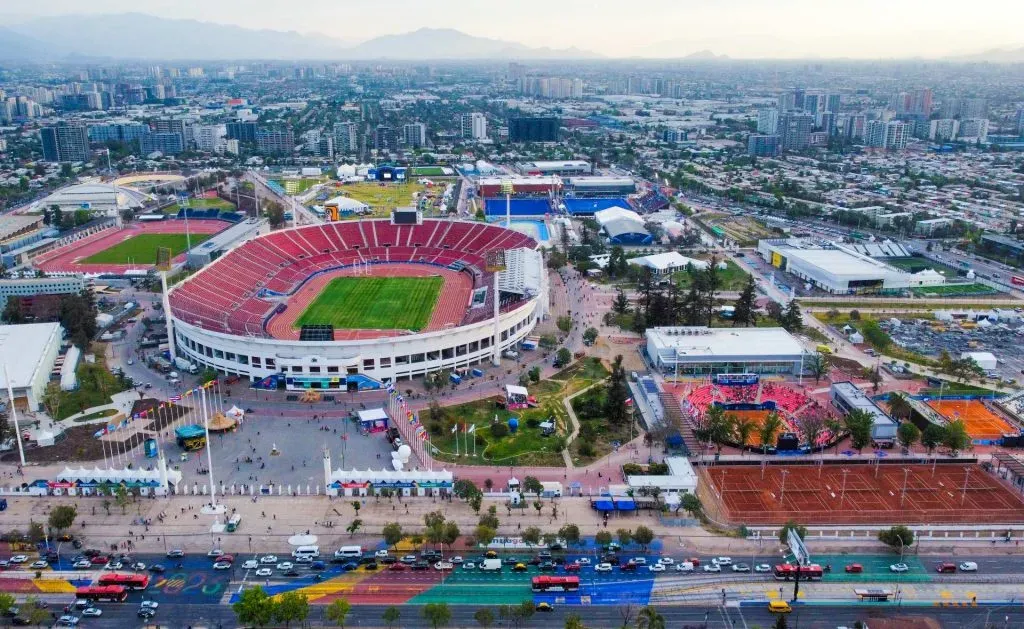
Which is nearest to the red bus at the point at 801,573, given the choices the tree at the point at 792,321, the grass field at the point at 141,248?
the tree at the point at 792,321

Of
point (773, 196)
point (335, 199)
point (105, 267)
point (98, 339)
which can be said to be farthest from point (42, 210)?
point (773, 196)

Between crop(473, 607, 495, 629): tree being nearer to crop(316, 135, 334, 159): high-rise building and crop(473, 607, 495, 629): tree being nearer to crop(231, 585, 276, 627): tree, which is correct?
crop(231, 585, 276, 627): tree

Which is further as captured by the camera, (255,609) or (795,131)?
(795,131)

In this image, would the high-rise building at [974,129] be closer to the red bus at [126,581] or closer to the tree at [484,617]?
the tree at [484,617]

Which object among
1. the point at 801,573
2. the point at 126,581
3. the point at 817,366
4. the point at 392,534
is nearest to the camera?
the point at 126,581

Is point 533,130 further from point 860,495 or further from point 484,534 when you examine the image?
point 484,534

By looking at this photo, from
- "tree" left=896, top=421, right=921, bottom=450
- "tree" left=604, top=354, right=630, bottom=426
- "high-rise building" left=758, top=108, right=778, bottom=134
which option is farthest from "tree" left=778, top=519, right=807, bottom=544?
"high-rise building" left=758, top=108, right=778, bottom=134

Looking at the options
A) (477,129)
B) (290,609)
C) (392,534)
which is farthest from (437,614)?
(477,129)
